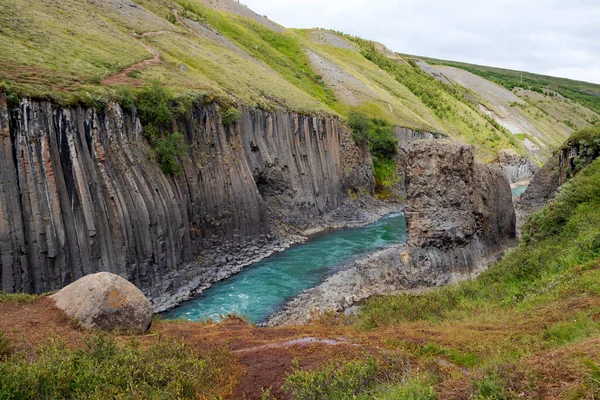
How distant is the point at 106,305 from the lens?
38.9ft

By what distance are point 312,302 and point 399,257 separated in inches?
213

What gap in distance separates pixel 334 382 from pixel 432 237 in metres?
17.8

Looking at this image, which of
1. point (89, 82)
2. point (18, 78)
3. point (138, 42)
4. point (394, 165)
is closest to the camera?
point (18, 78)

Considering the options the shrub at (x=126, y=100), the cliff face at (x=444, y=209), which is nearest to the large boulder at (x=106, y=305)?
the cliff face at (x=444, y=209)

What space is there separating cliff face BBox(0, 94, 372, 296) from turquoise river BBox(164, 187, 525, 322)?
2349 millimetres

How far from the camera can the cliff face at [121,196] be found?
18516mm

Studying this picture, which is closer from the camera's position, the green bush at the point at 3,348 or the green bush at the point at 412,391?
the green bush at the point at 412,391

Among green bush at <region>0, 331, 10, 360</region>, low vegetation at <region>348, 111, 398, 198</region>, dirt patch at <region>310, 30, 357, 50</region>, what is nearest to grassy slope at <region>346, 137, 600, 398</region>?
green bush at <region>0, 331, 10, 360</region>

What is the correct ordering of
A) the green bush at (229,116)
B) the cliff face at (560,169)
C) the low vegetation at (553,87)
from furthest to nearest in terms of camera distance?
the low vegetation at (553,87) → the green bush at (229,116) → the cliff face at (560,169)

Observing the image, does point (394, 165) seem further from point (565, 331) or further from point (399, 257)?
point (565, 331)

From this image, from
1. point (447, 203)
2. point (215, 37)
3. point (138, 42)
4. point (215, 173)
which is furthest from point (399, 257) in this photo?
point (215, 37)

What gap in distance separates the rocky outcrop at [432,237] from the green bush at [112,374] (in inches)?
526

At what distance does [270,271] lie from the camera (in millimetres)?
28281

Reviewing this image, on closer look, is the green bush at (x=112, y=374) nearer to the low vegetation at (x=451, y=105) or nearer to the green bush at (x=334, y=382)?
the green bush at (x=334, y=382)
